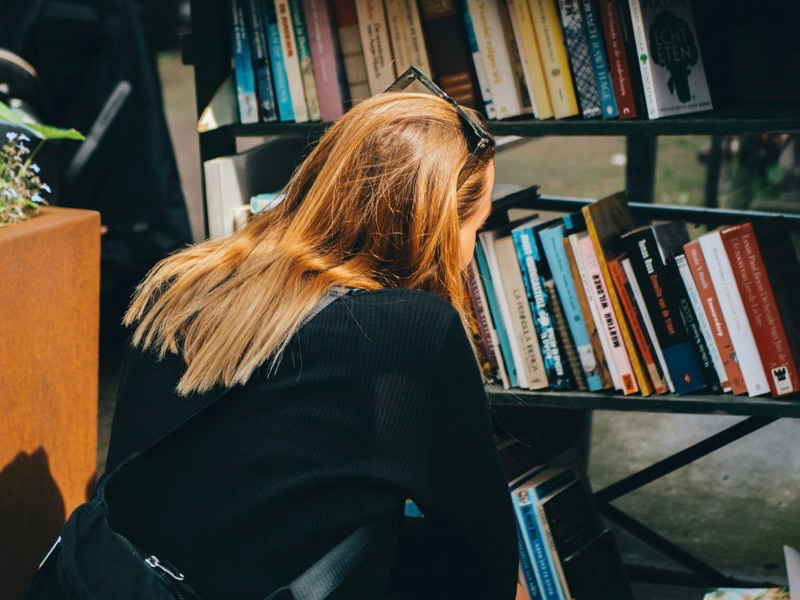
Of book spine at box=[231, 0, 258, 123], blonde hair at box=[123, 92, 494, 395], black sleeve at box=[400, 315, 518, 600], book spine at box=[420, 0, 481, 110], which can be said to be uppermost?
book spine at box=[231, 0, 258, 123]

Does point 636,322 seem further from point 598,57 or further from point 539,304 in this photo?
point 598,57

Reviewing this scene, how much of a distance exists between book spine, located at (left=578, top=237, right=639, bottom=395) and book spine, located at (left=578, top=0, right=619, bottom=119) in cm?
28

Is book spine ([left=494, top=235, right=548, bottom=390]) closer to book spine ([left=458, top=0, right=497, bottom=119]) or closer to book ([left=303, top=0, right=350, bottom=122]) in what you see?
book spine ([left=458, top=0, right=497, bottom=119])

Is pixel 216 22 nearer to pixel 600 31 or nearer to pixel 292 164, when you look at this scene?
pixel 292 164

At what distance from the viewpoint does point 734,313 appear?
194 centimetres

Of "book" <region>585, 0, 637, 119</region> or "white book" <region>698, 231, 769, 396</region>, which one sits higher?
"book" <region>585, 0, 637, 119</region>

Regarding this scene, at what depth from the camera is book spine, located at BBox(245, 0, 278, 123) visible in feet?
7.69

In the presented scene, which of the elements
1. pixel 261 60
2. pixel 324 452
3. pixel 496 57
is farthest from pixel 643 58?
pixel 324 452

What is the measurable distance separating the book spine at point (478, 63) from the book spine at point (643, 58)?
0.34m

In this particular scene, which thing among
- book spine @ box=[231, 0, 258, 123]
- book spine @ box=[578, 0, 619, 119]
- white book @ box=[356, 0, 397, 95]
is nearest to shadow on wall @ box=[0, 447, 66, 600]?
book spine @ box=[231, 0, 258, 123]

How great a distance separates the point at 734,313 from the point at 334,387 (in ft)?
3.17

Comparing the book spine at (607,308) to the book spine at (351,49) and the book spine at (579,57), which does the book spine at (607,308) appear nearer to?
the book spine at (579,57)

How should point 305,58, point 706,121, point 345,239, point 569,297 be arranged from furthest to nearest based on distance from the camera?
point 305,58 → point 569,297 → point 706,121 → point 345,239

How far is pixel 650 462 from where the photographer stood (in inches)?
130
